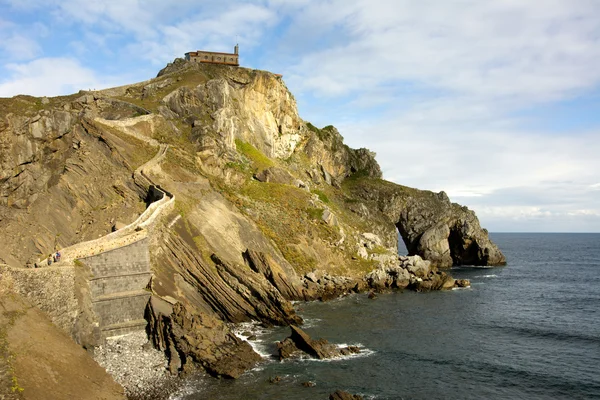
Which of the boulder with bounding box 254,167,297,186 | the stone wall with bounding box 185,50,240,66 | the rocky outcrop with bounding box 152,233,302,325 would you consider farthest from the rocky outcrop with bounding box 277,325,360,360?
the stone wall with bounding box 185,50,240,66

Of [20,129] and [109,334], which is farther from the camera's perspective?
[20,129]

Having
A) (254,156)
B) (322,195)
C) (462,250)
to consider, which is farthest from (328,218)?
(462,250)

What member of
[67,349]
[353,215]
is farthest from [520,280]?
[67,349]

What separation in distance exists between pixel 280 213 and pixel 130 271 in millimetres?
32632

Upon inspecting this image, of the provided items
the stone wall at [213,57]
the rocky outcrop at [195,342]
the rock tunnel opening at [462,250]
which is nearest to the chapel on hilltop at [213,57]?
the stone wall at [213,57]

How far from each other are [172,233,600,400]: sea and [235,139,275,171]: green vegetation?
33590 mm

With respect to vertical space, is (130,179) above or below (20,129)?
below

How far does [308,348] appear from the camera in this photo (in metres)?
39.0

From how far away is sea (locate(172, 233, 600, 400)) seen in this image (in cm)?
3250

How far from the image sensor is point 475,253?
107875 millimetres

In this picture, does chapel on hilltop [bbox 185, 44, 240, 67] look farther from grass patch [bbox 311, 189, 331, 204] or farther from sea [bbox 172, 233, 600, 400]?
sea [bbox 172, 233, 600, 400]

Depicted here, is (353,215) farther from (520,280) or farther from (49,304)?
(49,304)

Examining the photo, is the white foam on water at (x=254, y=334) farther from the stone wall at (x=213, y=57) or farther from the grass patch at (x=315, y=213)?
the stone wall at (x=213, y=57)

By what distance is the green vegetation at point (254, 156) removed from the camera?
84.1 meters
